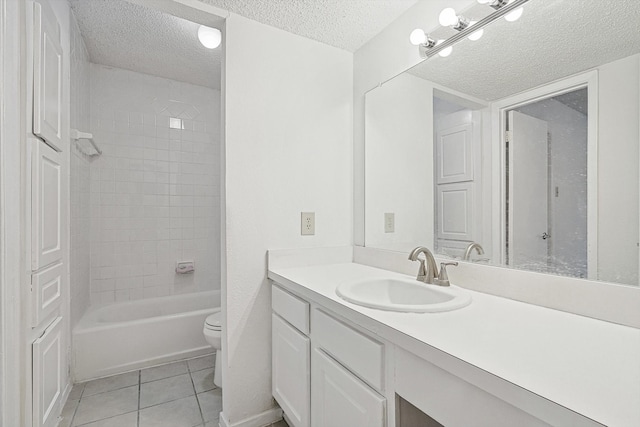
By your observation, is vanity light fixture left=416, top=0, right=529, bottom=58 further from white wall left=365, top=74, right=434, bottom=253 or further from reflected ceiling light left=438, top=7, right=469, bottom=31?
white wall left=365, top=74, right=434, bottom=253

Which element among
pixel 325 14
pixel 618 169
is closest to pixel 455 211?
pixel 618 169

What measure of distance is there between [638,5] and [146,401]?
107 inches

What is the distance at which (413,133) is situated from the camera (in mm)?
1614

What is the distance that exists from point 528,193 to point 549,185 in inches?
2.9

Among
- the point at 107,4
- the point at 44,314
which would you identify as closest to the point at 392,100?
the point at 107,4

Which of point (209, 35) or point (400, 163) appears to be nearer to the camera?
point (400, 163)

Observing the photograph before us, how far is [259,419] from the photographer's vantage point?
159 cm

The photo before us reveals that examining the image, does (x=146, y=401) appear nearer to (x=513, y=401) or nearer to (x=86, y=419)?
(x=86, y=419)

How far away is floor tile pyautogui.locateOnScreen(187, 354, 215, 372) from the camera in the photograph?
223 centimetres

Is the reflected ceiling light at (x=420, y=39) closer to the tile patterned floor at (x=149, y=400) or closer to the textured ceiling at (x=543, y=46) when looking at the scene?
the textured ceiling at (x=543, y=46)

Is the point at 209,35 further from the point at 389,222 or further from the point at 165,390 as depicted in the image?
the point at 165,390

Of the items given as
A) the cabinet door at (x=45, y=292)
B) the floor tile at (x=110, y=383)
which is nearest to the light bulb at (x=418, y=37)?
the cabinet door at (x=45, y=292)

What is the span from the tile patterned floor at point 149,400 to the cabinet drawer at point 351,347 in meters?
0.80

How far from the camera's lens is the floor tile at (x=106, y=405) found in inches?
66.7
